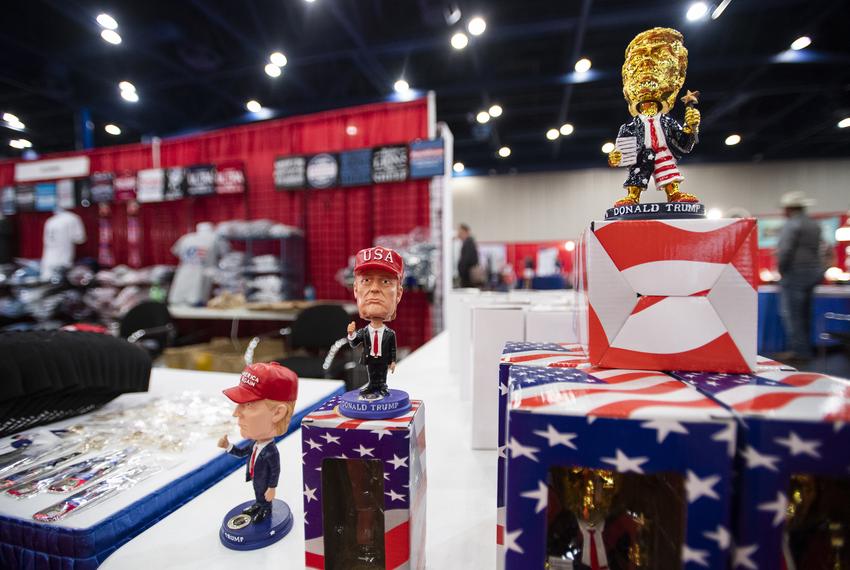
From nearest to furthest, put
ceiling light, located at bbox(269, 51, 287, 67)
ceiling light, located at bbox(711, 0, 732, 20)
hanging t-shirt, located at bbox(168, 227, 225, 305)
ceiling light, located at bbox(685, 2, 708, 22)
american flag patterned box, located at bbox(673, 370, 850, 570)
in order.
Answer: american flag patterned box, located at bbox(673, 370, 850, 570) → ceiling light, located at bbox(711, 0, 732, 20) → ceiling light, located at bbox(685, 2, 708, 22) → ceiling light, located at bbox(269, 51, 287, 67) → hanging t-shirt, located at bbox(168, 227, 225, 305)

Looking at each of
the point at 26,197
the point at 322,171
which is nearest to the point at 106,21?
the point at 322,171

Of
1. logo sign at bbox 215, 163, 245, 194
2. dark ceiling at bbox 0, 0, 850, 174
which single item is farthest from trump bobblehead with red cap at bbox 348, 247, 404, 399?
logo sign at bbox 215, 163, 245, 194

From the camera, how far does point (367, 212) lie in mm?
4062

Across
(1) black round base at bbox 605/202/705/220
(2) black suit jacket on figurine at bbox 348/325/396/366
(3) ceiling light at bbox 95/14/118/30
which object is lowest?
(2) black suit jacket on figurine at bbox 348/325/396/366

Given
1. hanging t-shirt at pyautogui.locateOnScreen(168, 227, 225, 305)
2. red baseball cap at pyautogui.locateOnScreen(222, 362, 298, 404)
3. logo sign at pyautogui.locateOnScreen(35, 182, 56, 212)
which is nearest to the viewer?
red baseball cap at pyautogui.locateOnScreen(222, 362, 298, 404)

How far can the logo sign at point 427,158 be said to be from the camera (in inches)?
144

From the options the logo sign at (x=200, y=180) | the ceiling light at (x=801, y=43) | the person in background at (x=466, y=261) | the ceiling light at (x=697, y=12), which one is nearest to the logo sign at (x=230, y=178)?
the logo sign at (x=200, y=180)

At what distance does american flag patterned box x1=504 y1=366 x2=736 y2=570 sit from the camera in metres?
0.38

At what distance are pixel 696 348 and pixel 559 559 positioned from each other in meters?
0.37

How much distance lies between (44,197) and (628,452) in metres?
7.00

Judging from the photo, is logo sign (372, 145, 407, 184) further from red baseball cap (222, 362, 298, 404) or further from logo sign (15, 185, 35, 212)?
logo sign (15, 185, 35, 212)

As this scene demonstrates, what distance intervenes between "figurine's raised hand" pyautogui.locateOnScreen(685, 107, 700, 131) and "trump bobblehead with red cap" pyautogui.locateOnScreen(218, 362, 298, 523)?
2.82 feet

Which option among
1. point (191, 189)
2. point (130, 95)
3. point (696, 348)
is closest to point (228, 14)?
point (130, 95)

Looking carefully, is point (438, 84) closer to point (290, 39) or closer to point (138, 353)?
point (290, 39)
